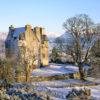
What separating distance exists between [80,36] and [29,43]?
15.1 meters

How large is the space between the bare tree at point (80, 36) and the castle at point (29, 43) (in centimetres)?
962

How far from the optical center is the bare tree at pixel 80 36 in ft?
215

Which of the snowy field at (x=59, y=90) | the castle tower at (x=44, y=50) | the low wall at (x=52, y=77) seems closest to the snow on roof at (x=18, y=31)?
the castle tower at (x=44, y=50)

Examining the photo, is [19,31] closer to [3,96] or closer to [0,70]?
[0,70]

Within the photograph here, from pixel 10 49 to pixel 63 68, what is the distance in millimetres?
12132

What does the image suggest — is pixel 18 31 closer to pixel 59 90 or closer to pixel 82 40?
pixel 82 40

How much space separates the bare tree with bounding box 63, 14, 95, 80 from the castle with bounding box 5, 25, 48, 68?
9.62m

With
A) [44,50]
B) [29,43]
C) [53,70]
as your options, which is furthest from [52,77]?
[44,50]

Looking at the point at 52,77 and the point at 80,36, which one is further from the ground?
the point at 80,36

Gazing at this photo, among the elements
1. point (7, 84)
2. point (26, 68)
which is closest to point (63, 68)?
point (26, 68)

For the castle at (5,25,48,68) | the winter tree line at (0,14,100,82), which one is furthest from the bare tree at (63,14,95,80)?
the castle at (5,25,48,68)

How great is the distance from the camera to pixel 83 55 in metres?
68.2

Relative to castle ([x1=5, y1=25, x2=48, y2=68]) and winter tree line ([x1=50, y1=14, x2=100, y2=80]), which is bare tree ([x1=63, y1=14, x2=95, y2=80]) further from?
castle ([x1=5, y1=25, x2=48, y2=68])

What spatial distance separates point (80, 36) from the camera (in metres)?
66.1
